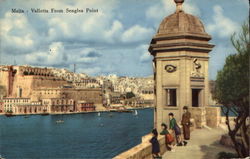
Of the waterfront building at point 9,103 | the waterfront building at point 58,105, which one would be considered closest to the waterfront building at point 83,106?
the waterfront building at point 58,105

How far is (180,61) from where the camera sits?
68.6 feet

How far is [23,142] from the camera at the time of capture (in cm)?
7938

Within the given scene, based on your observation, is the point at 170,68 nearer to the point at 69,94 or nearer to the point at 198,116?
the point at 198,116

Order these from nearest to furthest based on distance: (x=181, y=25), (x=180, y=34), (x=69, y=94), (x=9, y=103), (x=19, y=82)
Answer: (x=180, y=34) < (x=181, y=25) < (x=9, y=103) < (x=19, y=82) < (x=69, y=94)

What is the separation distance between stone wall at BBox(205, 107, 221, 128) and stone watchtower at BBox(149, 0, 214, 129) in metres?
0.96

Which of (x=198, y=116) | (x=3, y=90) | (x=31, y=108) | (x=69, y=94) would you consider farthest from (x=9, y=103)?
(x=198, y=116)

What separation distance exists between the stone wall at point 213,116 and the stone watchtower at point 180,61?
0.96 m

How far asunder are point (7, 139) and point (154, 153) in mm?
79142

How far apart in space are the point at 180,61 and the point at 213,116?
12.7 feet

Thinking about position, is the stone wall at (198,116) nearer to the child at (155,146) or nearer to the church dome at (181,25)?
the church dome at (181,25)

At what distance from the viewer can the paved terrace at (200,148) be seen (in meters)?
13.6

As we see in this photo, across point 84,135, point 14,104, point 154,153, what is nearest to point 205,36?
point 154,153

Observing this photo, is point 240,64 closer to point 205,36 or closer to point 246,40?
point 246,40

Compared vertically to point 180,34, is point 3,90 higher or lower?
higher
